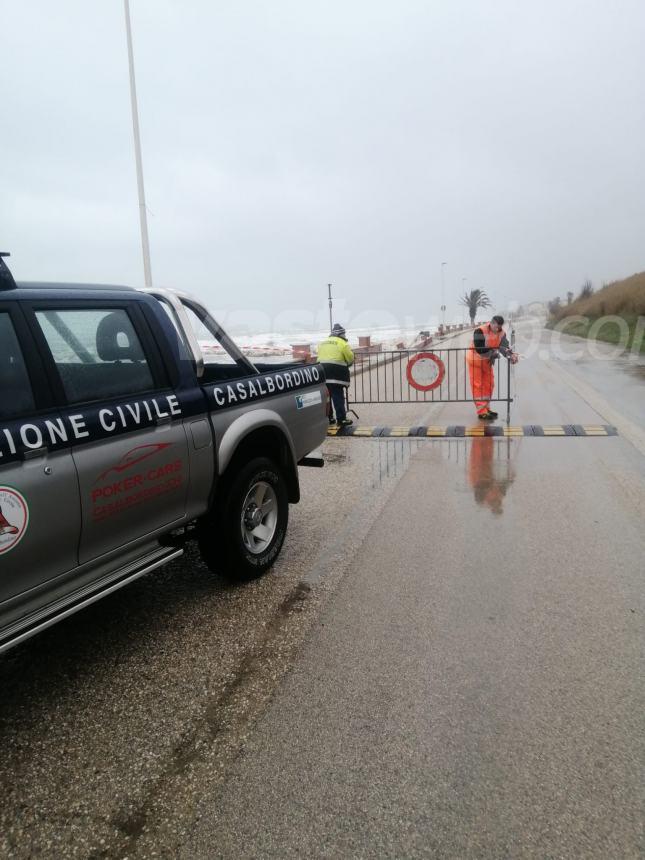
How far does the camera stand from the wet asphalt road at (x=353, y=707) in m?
2.23

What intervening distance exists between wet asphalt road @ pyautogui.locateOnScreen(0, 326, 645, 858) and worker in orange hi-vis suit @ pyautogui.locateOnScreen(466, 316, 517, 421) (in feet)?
18.1

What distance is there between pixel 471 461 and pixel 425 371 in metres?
4.28

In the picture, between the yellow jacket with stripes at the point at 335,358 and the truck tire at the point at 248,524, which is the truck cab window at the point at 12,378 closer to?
the truck tire at the point at 248,524

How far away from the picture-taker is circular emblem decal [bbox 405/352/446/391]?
38.0 ft

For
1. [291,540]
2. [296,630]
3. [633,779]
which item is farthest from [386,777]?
[291,540]

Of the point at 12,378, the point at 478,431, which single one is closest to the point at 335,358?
the point at 478,431

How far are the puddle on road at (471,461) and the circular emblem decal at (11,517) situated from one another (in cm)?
426

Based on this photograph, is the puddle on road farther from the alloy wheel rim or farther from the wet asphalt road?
the alloy wheel rim

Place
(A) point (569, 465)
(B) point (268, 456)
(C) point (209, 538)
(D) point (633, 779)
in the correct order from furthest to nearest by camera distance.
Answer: (A) point (569, 465), (B) point (268, 456), (C) point (209, 538), (D) point (633, 779)

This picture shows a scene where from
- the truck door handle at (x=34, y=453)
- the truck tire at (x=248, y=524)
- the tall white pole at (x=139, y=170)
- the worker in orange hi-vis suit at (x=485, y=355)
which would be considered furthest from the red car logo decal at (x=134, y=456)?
the tall white pole at (x=139, y=170)

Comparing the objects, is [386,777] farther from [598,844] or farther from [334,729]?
[598,844]

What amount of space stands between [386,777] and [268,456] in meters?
2.50

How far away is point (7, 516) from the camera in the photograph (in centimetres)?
255

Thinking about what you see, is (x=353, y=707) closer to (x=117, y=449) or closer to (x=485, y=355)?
(x=117, y=449)
